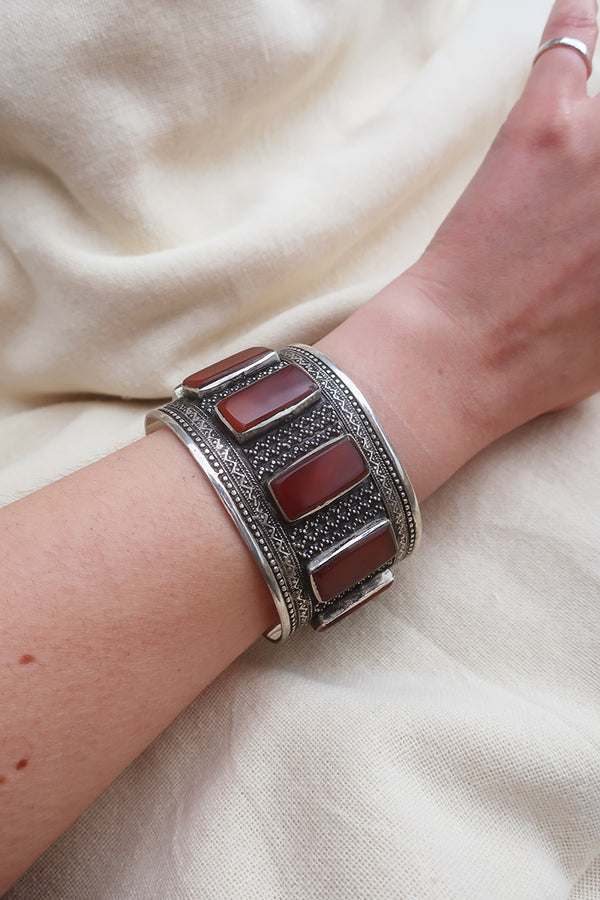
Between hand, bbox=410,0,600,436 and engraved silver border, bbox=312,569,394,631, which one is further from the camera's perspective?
hand, bbox=410,0,600,436

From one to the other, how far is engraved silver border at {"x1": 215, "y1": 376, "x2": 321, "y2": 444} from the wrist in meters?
0.08

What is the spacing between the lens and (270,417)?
2.12 ft

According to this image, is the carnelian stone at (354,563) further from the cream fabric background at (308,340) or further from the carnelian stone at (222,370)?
the carnelian stone at (222,370)

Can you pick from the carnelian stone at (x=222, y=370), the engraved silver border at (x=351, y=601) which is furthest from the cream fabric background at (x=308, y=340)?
the carnelian stone at (x=222, y=370)

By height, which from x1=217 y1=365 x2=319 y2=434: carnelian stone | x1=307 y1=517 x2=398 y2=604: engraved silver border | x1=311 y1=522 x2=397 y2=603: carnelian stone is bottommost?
x1=311 y1=522 x2=397 y2=603: carnelian stone

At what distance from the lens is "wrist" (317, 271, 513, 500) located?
2.37ft

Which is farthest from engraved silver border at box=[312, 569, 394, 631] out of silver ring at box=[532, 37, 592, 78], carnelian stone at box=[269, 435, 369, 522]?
silver ring at box=[532, 37, 592, 78]

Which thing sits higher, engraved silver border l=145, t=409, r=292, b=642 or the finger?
the finger

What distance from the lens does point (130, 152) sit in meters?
0.80

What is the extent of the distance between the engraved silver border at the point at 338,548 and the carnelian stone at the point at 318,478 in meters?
0.04

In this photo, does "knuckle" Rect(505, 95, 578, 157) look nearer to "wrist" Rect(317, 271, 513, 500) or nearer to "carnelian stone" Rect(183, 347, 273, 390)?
→ "wrist" Rect(317, 271, 513, 500)

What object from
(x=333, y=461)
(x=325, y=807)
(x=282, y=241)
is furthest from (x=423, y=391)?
(x=325, y=807)

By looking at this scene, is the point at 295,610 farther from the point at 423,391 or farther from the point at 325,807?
the point at 423,391

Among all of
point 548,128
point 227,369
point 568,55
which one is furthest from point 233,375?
point 568,55
